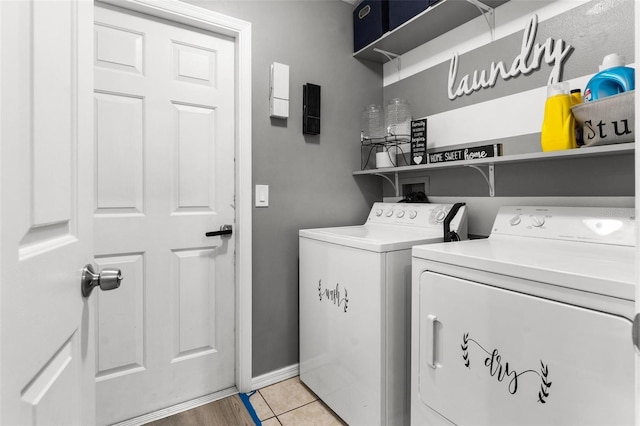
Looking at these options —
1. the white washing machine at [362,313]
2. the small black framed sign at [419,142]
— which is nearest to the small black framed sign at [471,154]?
the small black framed sign at [419,142]

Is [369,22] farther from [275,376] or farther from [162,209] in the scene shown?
[275,376]

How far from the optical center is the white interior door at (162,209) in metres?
Result: 1.57

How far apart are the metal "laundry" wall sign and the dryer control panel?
1.95ft

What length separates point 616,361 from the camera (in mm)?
769

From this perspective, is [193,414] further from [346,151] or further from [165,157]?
[346,151]

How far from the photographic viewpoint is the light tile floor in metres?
1.64

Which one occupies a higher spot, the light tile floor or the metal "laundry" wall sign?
the metal "laundry" wall sign

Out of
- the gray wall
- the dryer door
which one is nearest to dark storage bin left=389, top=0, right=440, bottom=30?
the gray wall

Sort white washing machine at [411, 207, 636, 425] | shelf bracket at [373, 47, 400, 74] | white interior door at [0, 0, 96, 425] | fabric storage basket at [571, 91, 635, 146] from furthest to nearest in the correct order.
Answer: shelf bracket at [373, 47, 400, 74] < fabric storage basket at [571, 91, 635, 146] < white washing machine at [411, 207, 636, 425] < white interior door at [0, 0, 96, 425]

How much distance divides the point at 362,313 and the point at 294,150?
3.49ft

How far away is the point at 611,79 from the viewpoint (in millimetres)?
1182

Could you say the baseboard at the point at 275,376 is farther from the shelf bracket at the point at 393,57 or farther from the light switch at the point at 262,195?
the shelf bracket at the point at 393,57

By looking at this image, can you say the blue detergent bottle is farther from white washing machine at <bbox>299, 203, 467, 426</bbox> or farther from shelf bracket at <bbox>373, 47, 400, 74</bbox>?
shelf bracket at <bbox>373, 47, 400, 74</bbox>

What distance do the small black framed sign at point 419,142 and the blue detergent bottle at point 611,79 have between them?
78 cm
